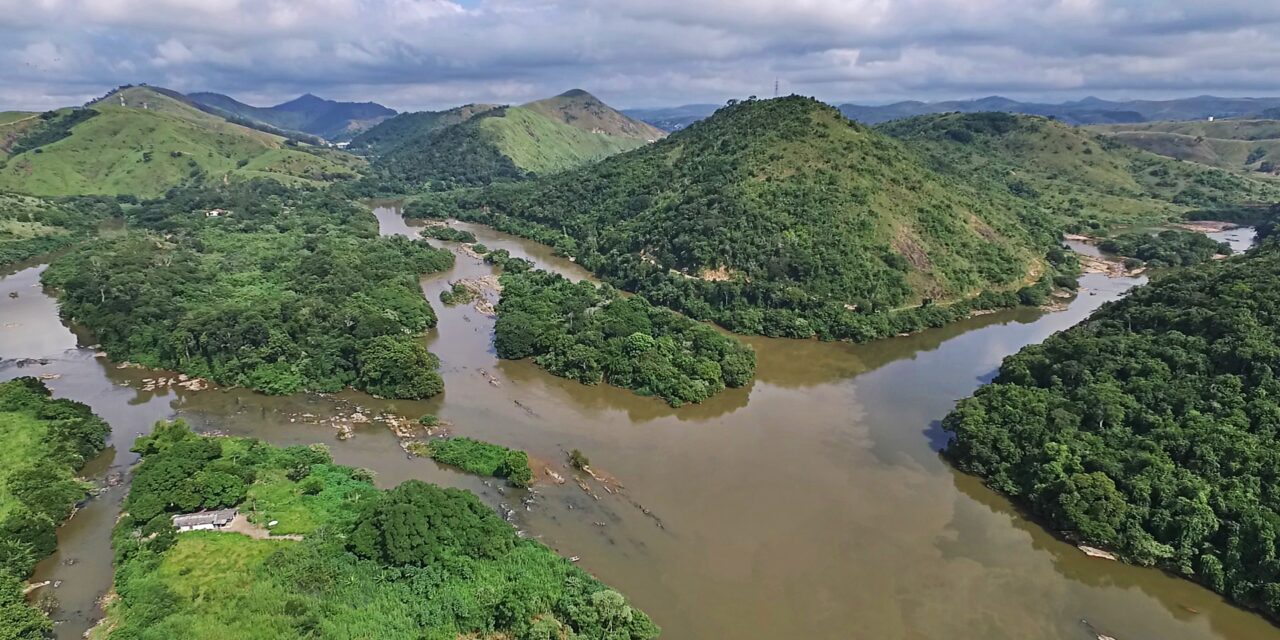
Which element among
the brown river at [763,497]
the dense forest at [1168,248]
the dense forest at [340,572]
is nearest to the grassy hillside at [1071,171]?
the dense forest at [1168,248]

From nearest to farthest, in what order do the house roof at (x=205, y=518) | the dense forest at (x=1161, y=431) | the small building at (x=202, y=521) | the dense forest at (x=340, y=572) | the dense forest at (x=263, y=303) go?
1. the dense forest at (x=340, y=572)
2. the dense forest at (x=1161, y=431)
3. the small building at (x=202, y=521)
4. the house roof at (x=205, y=518)
5. the dense forest at (x=263, y=303)

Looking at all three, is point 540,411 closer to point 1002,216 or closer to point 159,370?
point 159,370

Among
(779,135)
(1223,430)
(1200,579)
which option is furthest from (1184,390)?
(779,135)

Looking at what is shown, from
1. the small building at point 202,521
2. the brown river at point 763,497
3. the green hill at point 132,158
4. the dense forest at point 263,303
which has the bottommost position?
the brown river at point 763,497

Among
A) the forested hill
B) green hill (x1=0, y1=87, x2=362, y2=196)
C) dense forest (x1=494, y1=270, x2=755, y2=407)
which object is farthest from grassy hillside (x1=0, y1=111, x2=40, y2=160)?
dense forest (x1=494, y1=270, x2=755, y2=407)

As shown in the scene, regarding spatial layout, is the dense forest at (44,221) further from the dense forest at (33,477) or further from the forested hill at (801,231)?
the forested hill at (801,231)

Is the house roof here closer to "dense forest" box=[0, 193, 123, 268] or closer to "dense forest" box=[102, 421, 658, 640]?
"dense forest" box=[102, 421, 658, 640]

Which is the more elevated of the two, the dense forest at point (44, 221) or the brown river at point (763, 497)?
the dense forest at point (44, 221)
